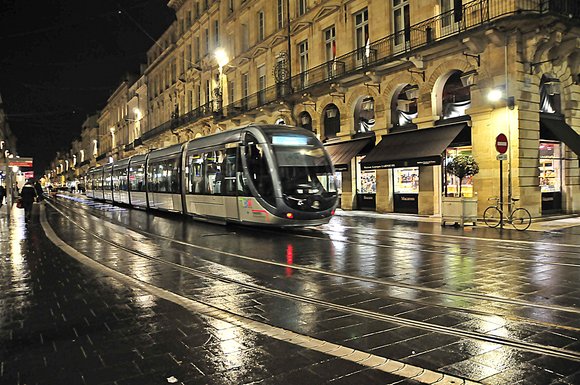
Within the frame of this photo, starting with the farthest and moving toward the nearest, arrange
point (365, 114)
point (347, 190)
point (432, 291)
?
point (347, 190), point (365, 114), point (432, 291)

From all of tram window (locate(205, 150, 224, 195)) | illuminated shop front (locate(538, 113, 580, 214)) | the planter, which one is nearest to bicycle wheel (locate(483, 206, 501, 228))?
the planter

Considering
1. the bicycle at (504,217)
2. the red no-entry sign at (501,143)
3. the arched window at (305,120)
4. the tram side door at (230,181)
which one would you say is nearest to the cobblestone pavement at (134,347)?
the tram side door at (230,181)

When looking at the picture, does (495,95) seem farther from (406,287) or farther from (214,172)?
(406,287)

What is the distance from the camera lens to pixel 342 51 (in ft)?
82.8

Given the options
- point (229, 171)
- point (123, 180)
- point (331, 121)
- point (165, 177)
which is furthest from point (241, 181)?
point (123, 180)

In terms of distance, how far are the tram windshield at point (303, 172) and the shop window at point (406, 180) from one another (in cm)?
804

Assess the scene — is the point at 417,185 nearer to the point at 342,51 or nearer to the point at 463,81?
the point at 463,81

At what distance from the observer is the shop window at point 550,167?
61.1 feet

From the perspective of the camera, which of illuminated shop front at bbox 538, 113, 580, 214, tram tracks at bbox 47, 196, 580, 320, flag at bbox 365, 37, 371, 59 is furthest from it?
flag at bbox 365, 37, 371, 59

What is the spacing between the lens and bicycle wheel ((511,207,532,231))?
50.0 ft

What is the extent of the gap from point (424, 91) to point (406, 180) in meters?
4.04

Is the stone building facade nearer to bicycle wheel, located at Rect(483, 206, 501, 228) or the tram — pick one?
bicycle wheel, located at Rect(483, 206, 501, 228)

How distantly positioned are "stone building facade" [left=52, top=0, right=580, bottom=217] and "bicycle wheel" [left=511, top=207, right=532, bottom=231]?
0.59 m

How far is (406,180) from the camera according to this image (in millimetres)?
22031
